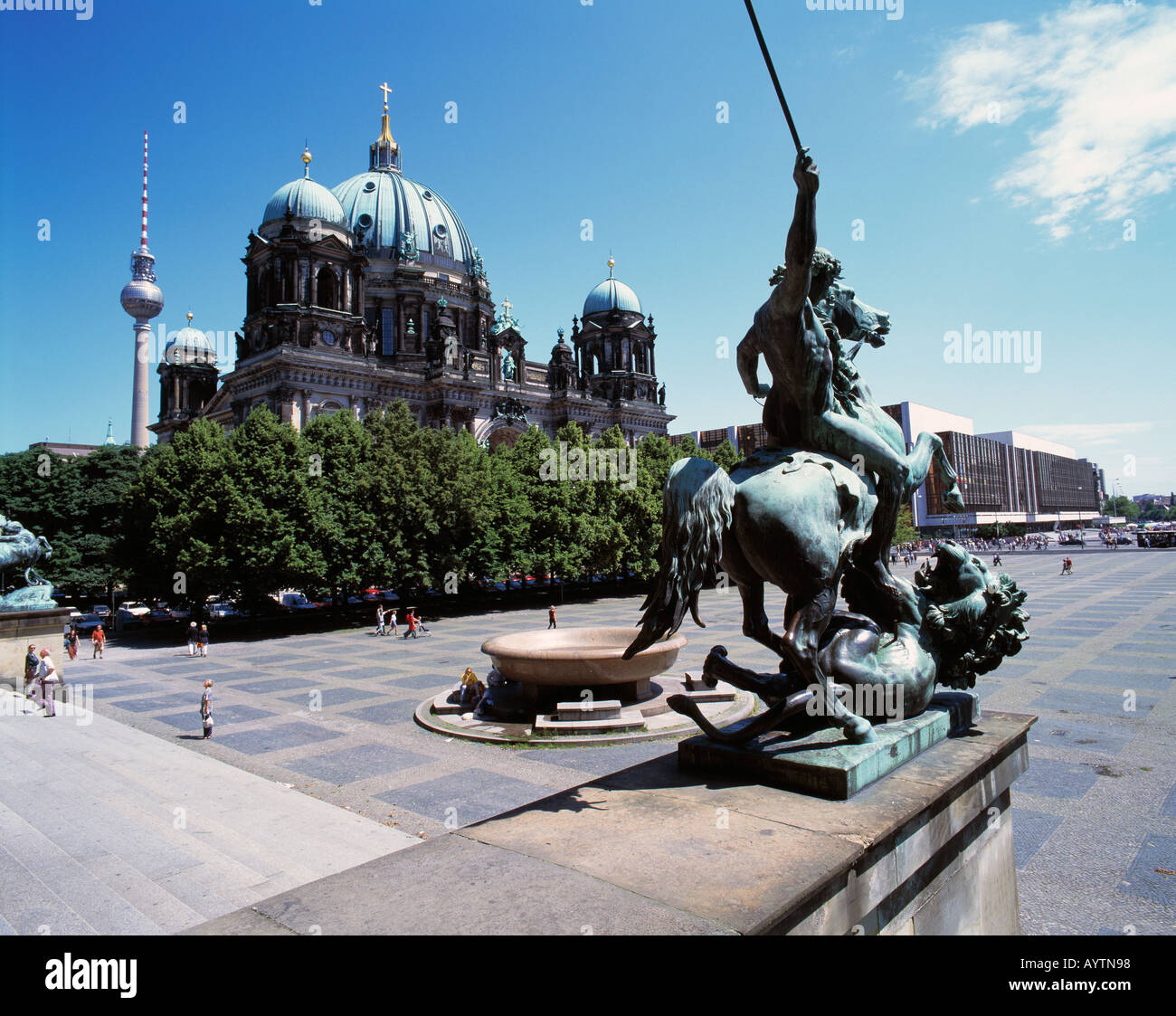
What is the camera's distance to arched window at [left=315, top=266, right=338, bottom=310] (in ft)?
201

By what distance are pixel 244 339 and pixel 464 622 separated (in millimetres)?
39652

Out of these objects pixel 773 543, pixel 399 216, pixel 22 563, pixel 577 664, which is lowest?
pixel 577 664

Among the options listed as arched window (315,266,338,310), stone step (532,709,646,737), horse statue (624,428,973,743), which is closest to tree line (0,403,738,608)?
stone step (532,709,646,737)

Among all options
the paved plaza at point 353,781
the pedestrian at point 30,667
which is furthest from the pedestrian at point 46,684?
the pedestrian at point 30,667

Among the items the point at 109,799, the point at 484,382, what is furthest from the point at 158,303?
the point at 109,799

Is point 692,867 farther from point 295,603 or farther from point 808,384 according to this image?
point 295,603

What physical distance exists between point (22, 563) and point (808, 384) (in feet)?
84.0

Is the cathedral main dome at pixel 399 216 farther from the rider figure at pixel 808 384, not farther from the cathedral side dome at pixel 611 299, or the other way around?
the rider figure at pixel 808 384

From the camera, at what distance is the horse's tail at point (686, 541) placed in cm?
491

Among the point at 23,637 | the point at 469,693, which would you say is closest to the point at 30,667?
the point at 23,637

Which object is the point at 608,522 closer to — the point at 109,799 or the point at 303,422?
the point at 303,422

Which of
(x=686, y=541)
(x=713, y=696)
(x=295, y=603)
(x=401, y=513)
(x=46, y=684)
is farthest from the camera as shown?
(x=295, y=603)

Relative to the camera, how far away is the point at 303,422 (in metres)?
56.3

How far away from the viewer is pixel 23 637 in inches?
848
